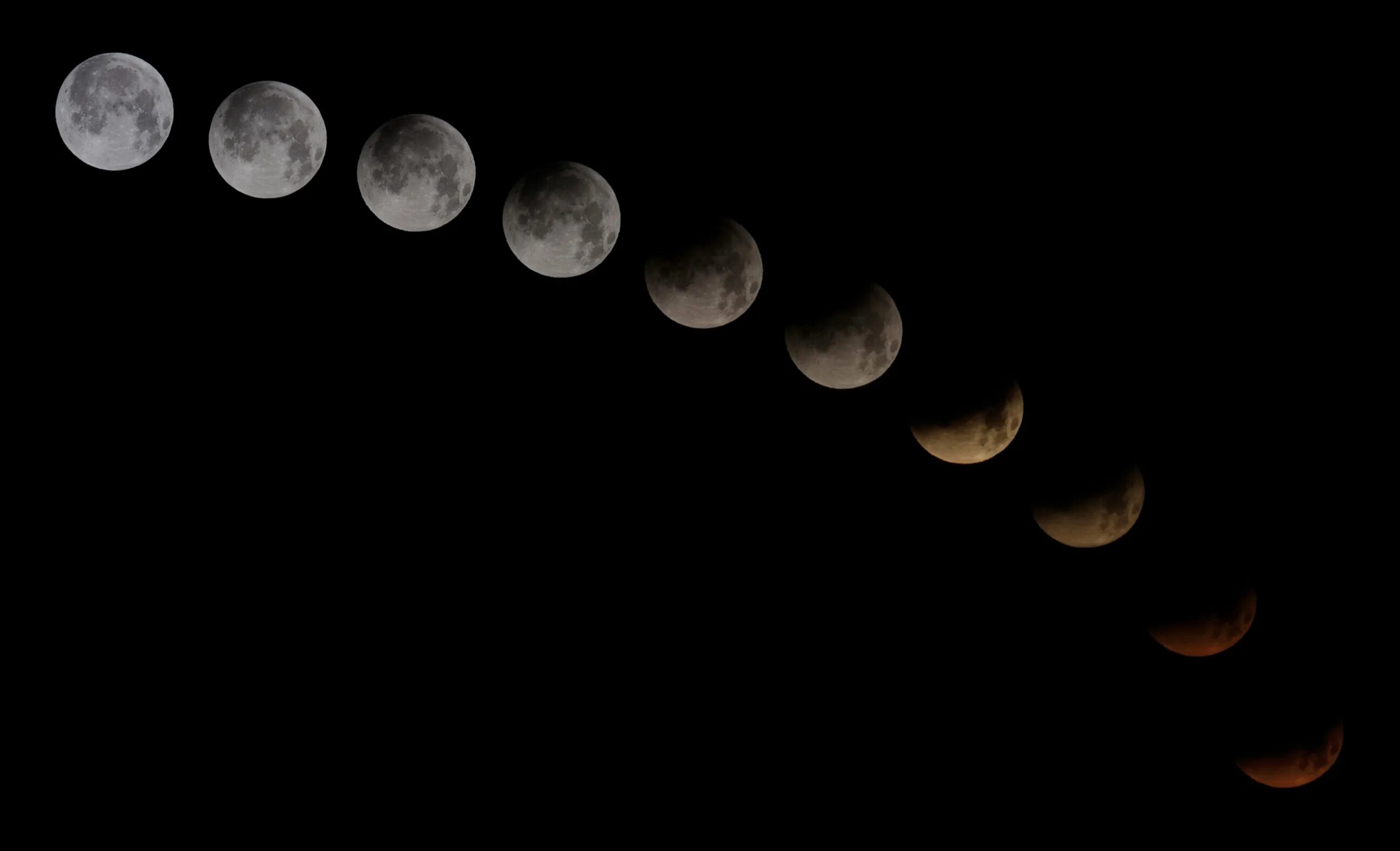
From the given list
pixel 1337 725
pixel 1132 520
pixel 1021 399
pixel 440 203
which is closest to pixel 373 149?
Result: pixel 440 203

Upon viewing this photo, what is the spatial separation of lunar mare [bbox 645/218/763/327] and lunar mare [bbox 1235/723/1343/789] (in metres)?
2.82

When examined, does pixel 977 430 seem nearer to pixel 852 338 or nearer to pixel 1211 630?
pixel 852 338

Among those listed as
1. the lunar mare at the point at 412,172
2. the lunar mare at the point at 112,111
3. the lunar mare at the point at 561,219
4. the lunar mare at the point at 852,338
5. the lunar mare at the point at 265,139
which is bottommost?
the lunar mare at the point at 112,111

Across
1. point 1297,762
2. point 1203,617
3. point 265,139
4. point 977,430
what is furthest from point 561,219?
point 1297,762

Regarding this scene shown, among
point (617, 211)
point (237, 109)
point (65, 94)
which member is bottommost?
point (65, 94)

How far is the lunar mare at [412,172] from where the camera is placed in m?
5.62

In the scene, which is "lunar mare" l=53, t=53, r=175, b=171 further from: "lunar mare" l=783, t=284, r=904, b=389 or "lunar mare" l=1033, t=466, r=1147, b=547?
"lunar mare" l=1033, t=466, r=1147, b=547

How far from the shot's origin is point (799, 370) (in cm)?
566

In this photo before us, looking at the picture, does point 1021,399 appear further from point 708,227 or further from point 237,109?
point 237,109

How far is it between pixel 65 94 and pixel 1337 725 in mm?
5939

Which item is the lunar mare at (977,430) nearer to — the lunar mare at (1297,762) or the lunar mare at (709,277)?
the lunar mare at (709,277)

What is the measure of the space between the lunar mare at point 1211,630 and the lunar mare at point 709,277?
220cm

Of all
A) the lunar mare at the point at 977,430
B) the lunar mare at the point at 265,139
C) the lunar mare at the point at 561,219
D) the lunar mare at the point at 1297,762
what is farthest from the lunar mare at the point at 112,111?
the lunar mare at the point at 1297,762

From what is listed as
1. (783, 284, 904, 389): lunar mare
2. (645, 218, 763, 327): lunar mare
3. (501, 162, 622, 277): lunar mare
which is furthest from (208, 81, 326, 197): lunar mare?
(783, 284, 904, 389): lunar mare
